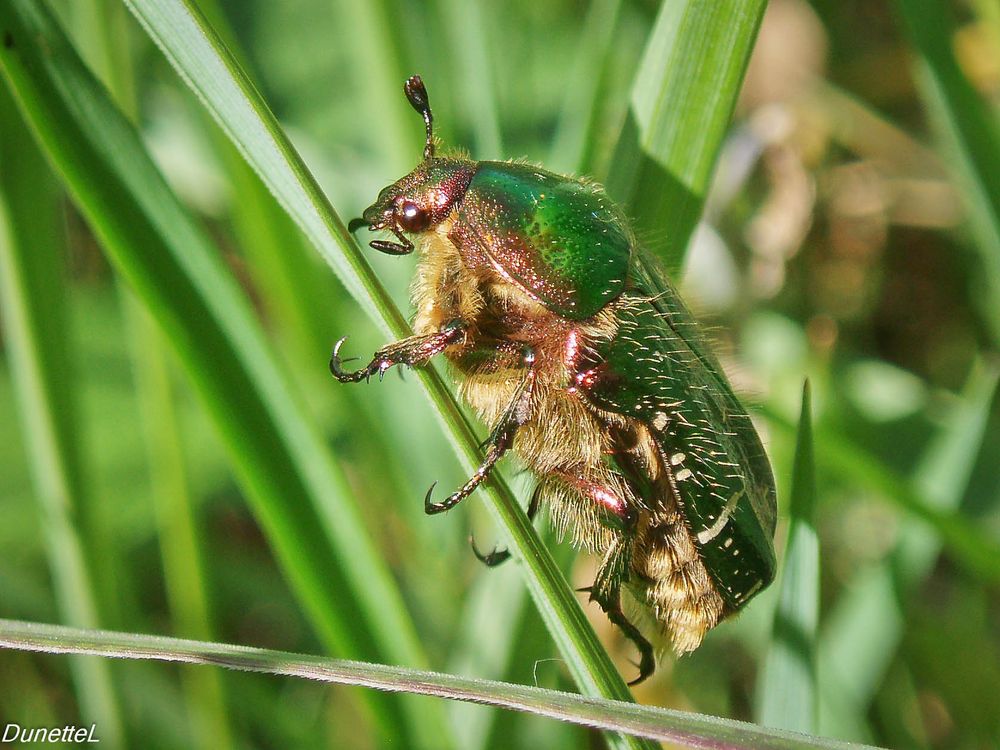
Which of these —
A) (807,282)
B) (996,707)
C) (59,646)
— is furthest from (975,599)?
(59,646)

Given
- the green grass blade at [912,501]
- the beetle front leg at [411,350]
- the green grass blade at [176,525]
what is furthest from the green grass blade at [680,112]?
the green grass blade at [176,525]

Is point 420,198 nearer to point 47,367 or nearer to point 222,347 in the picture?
point 222,347

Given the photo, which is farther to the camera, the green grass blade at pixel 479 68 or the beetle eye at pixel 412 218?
the green grass blade at pixel 479 68

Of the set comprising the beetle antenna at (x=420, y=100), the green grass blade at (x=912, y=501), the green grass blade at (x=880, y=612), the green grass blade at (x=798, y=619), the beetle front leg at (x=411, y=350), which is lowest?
the green grass blade at (x=880, y=612)

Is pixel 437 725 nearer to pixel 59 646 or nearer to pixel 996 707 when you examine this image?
pixel 59 646

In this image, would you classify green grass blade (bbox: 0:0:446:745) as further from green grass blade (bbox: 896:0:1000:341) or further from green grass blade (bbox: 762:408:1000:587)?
green grass blade (bbox: 896:0:1000:341)

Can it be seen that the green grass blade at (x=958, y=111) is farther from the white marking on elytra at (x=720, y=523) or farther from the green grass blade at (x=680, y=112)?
the white marking on elytra at (x=720, y=523)

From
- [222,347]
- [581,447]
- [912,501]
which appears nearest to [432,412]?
[581,447]
